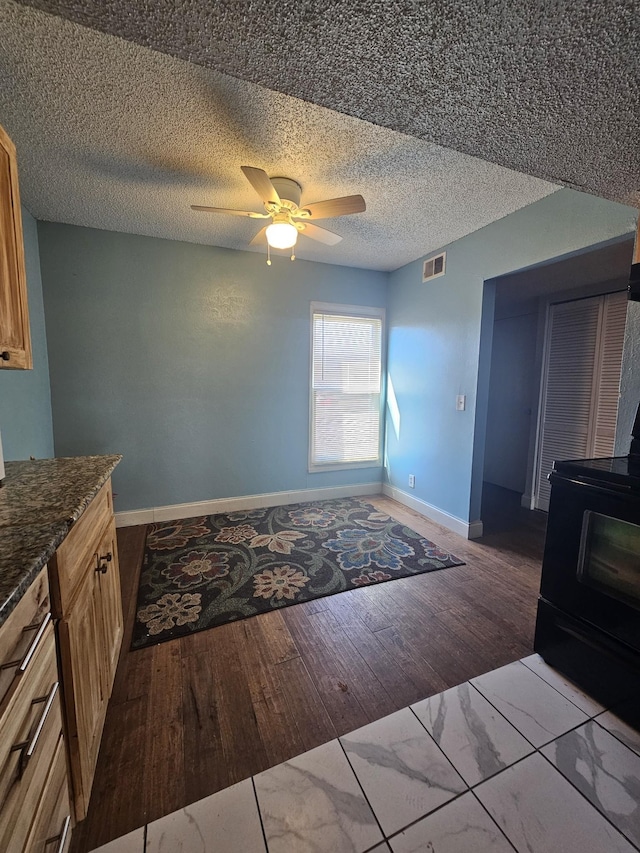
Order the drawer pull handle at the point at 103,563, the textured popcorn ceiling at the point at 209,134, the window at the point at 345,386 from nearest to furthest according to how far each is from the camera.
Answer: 1. the textured popcorn ceiling at the point at 209,134
2. the drawer pull handle at the point at 103,563
3. the window at the point at 345,386

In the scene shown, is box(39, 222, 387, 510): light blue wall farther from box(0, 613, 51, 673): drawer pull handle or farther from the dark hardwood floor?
box(0, 613, 51, 673): drawer pull handle

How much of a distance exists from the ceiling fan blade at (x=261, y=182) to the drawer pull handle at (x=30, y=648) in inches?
74.7

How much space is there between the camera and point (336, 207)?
1990 millimetres

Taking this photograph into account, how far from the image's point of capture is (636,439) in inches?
62.0

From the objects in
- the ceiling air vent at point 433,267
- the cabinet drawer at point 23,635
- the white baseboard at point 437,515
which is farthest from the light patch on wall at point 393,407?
the cabinet drawer at point 23,635

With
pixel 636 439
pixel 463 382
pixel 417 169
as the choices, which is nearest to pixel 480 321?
pixel 463 382

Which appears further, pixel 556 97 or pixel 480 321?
pixel 480 321

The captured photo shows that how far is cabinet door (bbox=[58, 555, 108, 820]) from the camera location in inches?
36.7

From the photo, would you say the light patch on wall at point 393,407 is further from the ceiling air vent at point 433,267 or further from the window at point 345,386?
the ceiling air vent at point 433,267

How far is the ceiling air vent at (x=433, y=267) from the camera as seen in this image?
10.4ft

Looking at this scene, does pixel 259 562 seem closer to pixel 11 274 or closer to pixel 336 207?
pixel 11 274

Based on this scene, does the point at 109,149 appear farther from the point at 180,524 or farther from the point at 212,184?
the point at 180,524

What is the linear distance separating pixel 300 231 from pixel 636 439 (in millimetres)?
2250

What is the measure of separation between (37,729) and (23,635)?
0.69 feet
